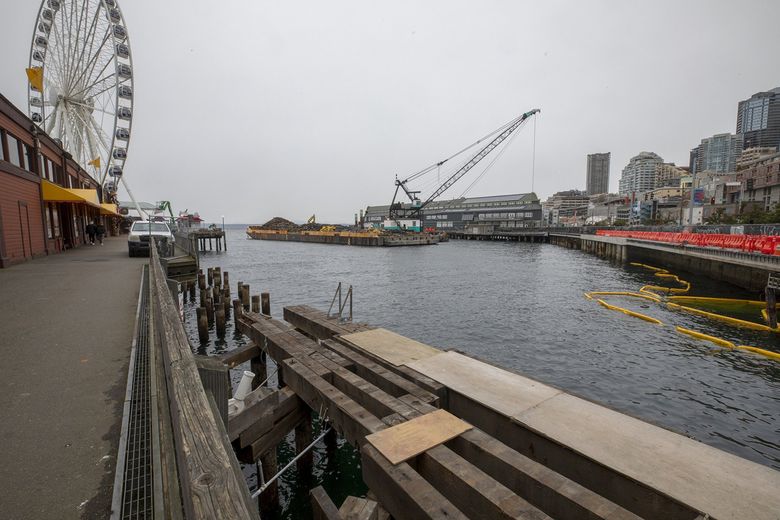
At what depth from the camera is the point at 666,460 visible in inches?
163

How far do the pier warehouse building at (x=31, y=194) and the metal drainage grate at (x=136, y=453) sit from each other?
16.7 meters

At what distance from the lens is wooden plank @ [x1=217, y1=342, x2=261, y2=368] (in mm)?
8961

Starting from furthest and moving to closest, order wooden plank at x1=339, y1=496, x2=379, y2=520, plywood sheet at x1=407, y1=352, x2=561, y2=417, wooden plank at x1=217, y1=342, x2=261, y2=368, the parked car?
the parked car
wooden plank at x1=217, y1=342, x2=261, y2=368
plywood sheet at x1=407, y1=352, x2=561, y2=417
wooden plank at x1=339, y1=496, x2=379, y2=520

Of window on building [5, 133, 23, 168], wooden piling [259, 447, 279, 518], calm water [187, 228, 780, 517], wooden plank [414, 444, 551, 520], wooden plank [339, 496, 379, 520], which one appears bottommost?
calm water [187, 228, 780, 517]

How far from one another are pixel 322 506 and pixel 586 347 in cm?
1408

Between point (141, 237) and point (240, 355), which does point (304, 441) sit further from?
point (141, 237)

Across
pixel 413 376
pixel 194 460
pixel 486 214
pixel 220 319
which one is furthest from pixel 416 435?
pixel 486 214

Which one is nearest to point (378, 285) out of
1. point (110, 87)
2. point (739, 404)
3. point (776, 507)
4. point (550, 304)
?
point (550, 304)

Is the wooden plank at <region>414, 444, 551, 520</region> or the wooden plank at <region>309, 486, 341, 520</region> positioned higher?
the wooden plank at <region>414, 444, 551, 520</region>

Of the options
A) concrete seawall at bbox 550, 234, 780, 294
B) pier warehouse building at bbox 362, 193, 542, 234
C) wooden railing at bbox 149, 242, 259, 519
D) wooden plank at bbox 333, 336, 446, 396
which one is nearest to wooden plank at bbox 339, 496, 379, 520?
wooden railing at bbox 149, 242, 259, 519

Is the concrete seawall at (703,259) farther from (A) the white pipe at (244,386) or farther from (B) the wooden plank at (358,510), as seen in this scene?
(A) the white pipe at (244,386)

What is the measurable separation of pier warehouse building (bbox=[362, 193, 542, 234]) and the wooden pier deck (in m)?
106

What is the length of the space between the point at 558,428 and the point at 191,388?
4.47m

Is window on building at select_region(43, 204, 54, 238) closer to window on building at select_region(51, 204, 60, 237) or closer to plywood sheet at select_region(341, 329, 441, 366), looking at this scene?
window on building at select_region(51, 204, 60, 237)
